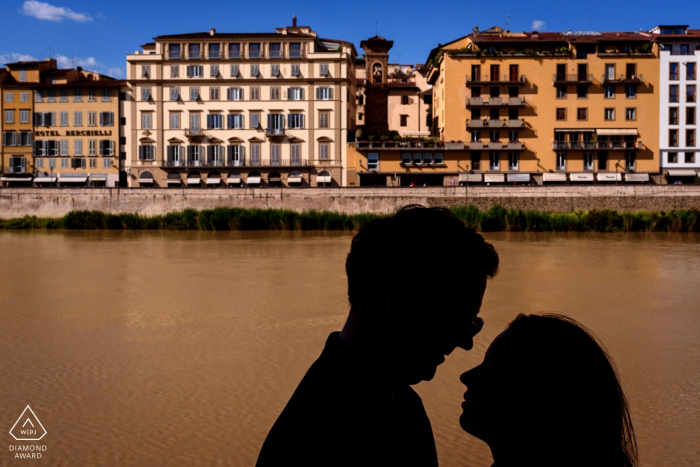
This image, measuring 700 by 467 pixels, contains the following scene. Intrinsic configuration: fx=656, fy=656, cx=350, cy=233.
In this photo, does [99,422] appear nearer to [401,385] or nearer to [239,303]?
[401,385]

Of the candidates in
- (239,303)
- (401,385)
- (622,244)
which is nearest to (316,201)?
(622,244)

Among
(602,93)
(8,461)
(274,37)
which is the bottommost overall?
(8,461)

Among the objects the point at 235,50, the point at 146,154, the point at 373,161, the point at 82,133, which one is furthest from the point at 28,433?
the point at 82,133

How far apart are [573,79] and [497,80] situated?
579 centimetres

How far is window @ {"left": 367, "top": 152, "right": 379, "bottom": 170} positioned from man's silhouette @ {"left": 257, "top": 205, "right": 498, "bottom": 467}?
1996 inches

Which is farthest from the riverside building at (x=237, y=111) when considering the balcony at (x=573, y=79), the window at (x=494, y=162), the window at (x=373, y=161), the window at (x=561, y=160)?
the window at (x=561, y=160)

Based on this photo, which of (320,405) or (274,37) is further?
(274,37)

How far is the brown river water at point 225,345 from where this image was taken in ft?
17.0

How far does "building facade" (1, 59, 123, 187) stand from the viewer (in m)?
55.1

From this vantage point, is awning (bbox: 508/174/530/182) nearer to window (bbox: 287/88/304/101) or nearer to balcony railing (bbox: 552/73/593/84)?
balcony railing (bbox: 552/73/593/84)

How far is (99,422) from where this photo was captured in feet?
17.9

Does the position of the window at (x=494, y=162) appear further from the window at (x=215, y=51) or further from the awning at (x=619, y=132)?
the window at (x=215, y=51)

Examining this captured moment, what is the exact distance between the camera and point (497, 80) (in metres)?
51.8

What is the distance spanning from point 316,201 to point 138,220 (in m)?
10.0
